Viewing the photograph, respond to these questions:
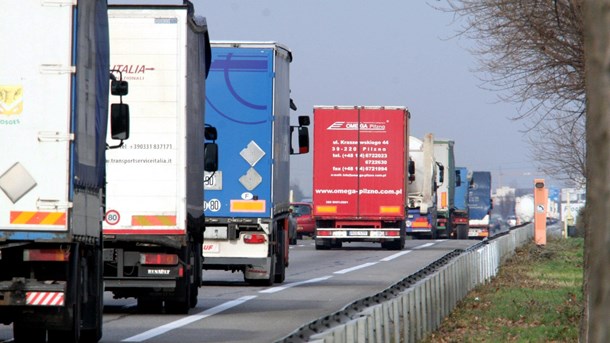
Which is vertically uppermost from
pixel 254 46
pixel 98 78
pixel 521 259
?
pixel 254 46

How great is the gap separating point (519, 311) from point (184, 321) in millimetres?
4980

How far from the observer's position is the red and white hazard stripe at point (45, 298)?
1124cm

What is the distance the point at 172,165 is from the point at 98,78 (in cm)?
415

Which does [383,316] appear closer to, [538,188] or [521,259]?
[521,259]

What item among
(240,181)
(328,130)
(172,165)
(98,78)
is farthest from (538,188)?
(98,78)

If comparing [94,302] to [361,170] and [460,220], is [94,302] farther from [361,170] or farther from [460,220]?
[460,220]

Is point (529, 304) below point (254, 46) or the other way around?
below

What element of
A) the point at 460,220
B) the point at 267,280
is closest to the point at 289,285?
the point at 267,280

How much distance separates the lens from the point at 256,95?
74.5 ft

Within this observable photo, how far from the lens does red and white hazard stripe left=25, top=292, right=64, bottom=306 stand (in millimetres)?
11238

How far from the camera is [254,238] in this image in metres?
22.8

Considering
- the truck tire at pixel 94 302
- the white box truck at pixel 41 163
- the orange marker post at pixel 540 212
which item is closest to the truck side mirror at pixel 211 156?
the truck tire at pixel 94 302

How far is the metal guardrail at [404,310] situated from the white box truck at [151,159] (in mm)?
2867

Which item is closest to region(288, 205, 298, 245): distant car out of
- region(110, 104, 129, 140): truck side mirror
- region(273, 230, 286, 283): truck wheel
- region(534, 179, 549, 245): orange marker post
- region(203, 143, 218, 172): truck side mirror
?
region(534, 179, 549, 245): orange marker post
